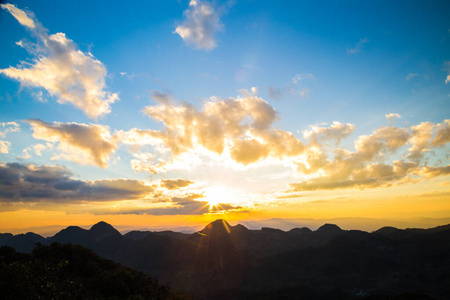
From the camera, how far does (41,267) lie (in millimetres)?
35906

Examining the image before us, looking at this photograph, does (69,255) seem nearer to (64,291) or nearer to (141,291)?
(141,291)

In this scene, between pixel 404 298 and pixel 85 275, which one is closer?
pixel 85 275

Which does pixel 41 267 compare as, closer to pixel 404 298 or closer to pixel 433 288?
pixel 404 298

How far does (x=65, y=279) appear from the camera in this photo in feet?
117

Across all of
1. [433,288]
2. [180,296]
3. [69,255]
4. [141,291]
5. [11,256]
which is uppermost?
[11,256]

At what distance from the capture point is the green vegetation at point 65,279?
1093 inches

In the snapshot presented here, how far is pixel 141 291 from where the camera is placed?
46.0 metres

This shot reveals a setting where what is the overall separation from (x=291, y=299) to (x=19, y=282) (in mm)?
217181

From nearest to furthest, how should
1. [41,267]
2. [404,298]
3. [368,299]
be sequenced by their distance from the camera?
[41,267], [404,298], [368,299]

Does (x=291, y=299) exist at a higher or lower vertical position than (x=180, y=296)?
lower

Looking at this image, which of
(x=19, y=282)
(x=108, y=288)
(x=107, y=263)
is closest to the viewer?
(x=19, y=282)

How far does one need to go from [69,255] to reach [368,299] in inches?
8183

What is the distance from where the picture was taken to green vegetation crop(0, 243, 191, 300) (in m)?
27.8

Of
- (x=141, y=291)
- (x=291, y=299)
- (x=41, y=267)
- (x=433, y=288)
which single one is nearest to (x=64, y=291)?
(x=41, y=267)
